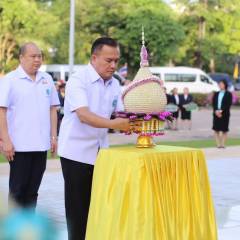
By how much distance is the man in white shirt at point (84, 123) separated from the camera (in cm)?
473

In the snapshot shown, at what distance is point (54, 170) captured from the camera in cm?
1136

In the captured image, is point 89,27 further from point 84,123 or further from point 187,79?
point 84,123

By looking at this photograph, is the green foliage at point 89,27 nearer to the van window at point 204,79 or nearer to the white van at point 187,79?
the white van at point 187,79

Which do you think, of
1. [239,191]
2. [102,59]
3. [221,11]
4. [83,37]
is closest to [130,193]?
[102,59]

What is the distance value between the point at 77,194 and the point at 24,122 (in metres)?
1.04

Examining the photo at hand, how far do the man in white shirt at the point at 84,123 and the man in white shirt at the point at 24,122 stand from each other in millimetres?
745

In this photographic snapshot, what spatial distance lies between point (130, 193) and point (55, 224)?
2.41 metres

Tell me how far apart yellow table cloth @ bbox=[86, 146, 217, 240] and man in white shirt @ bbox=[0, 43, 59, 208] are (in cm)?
121

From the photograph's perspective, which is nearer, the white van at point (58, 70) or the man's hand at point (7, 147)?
the man's hand at point (7, 147)

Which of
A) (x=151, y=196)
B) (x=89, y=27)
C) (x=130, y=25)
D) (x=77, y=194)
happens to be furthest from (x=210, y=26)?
(x=151, y=196)

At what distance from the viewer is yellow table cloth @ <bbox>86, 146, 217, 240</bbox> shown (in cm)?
431

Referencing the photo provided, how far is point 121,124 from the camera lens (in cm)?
452

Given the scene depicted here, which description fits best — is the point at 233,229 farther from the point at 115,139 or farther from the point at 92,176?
the point at 115,139

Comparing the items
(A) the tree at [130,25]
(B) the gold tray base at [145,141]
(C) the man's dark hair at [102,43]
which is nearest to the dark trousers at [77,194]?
(B) the gold tray base at [145,141]
